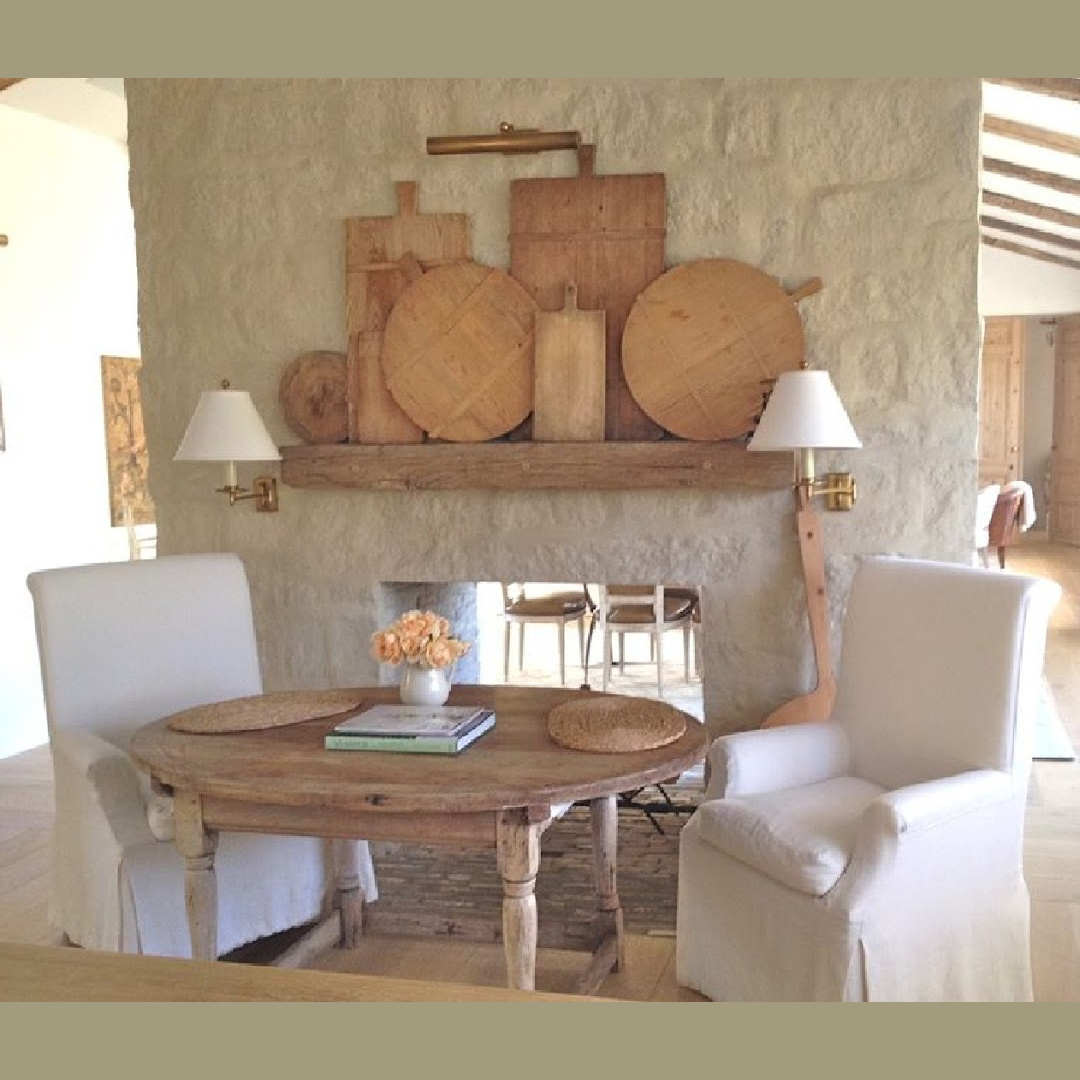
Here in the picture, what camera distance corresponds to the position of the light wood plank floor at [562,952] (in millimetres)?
2818

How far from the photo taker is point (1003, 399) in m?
11.4

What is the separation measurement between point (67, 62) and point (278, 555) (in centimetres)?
309

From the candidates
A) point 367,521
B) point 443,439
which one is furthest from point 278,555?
point 443,439

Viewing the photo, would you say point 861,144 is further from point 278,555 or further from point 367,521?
point 278,555

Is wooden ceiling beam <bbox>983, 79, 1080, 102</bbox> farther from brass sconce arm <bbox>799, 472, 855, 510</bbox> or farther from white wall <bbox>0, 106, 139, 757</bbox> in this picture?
white wall <bbox>0, 106, 139, 757</bbox>

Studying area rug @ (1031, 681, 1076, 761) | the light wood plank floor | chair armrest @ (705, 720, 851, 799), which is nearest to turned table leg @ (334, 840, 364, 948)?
the light wood plank floor

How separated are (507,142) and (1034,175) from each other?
16.9 feet

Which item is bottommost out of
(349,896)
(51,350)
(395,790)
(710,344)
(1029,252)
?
(349,896)

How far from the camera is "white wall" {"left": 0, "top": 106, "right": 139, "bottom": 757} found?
5238 mm

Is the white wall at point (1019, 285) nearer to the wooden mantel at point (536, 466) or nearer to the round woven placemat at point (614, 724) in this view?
the wooden mantel at point (536, 466)

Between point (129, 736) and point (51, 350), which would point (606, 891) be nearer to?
point (129, 736)

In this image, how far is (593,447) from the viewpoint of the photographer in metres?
3.50

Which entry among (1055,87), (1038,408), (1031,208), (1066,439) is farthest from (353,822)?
(1038,408)

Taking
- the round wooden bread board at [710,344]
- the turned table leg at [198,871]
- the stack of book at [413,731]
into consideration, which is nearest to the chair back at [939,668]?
the round wooden bread board at [710,344]
